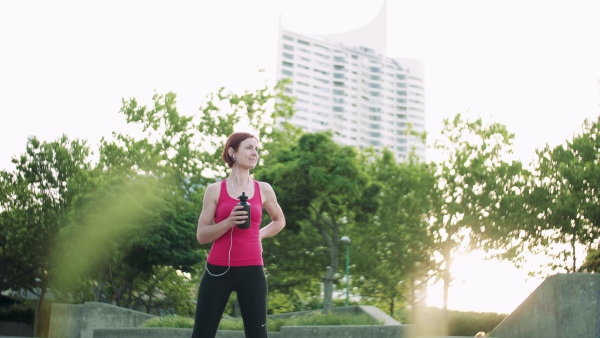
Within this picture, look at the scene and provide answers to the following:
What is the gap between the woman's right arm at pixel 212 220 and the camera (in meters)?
3.88

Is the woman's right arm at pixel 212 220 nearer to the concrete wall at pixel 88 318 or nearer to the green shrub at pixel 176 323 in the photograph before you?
the green shrub at pixel 176 323

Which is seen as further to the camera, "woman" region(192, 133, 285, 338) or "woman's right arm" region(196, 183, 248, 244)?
"woman" region(192, 133, 285, 338)

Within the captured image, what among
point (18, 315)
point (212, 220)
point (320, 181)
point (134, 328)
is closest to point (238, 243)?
point (212, 220)

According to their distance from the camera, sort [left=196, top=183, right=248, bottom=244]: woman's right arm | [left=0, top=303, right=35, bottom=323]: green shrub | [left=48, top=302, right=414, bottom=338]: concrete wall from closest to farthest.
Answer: [left=196, top=183, right=248, bottom=244]: woman's right arm → [left=48, top=302, right=414, bottom=338]: concrete wall → [left=0, top=303, right=35, bottom=323]: green shrub

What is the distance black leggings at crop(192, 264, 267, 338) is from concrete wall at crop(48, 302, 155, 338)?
12.4 meters

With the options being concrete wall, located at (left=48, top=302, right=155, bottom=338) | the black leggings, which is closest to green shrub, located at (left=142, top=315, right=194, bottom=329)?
concrete wall, located at (left=48, top=302, right=155, bottom=338)

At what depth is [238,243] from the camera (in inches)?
158

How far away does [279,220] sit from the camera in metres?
4.47

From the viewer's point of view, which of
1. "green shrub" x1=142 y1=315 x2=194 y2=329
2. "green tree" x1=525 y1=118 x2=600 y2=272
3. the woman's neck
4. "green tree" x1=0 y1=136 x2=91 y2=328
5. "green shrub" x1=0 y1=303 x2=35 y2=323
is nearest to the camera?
the woman's neck

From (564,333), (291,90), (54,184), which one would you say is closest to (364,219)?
(564,333)

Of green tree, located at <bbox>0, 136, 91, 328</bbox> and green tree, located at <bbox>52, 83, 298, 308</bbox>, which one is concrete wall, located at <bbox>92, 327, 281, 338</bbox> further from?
green tree, located at <bbox>0, 136, 91, 328</bbox>

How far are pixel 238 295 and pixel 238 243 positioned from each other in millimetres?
290

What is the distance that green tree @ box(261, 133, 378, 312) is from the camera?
21219 mm

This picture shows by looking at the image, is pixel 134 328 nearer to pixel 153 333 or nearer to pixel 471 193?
pixel 153 333
